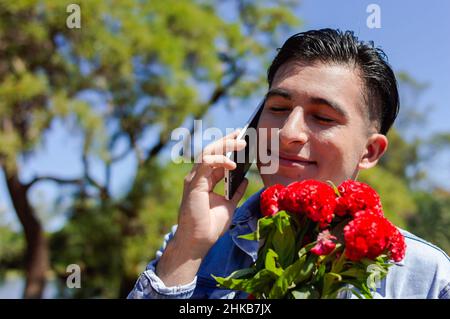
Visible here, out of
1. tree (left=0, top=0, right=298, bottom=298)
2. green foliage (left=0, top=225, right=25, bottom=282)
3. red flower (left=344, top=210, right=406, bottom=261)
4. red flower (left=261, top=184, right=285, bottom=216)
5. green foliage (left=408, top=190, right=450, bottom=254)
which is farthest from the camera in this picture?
green foliage (left=0, top=225, right=25, bottom=282)

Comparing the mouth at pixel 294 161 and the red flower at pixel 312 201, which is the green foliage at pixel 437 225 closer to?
the mouth at pixel 294 161

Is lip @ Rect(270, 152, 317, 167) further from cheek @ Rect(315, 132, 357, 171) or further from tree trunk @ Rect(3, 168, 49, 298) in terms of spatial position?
tree trunk @ Rect(3, 168, 49, 298)

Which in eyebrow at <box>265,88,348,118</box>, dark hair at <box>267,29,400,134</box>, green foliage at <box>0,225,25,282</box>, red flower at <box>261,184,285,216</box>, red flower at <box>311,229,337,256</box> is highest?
dark hair at <box>267,29,400,134</box>

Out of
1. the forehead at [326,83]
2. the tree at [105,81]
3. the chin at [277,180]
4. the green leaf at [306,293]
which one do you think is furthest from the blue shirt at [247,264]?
the tree at [105,81]

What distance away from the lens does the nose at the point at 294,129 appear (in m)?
1.25

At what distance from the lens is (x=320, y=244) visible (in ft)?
3.18

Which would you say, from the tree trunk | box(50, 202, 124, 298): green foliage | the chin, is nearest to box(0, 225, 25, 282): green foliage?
the tree trunk

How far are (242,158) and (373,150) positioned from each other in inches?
14.2

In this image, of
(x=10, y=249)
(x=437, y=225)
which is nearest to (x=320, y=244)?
(x=437, y=225)

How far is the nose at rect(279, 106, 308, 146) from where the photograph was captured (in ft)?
4.10

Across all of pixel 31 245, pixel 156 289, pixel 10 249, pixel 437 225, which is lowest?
pixel 10 249

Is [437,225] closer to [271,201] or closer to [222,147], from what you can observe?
[222,147]

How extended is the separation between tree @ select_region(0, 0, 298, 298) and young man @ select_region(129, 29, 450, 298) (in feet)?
21.0
